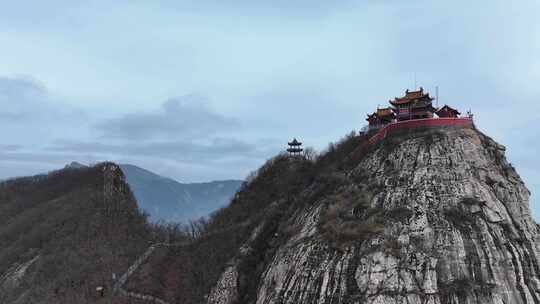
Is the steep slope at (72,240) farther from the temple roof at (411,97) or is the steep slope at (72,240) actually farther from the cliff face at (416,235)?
the temple roof at (411,97)

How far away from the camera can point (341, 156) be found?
74.1 metres

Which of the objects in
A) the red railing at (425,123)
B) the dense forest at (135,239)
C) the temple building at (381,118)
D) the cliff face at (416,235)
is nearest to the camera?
the cliff face at (416,235)

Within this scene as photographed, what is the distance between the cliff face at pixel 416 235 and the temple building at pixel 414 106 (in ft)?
17.1

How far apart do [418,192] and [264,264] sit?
23.3m

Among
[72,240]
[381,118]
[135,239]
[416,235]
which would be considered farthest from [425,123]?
[72,240]

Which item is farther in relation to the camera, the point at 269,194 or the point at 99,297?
the point at 269,194

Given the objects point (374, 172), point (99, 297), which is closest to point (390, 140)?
point (374, 172)

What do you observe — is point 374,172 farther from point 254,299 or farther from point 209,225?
point 209,225

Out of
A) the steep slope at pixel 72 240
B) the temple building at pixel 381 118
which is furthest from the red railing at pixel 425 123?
the steep slope at pixel 72 240

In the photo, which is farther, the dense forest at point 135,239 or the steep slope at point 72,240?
the steep slope at point 72,240

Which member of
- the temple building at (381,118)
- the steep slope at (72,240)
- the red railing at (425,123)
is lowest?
the steep slope at (72,240)

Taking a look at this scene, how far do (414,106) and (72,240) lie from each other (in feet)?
221

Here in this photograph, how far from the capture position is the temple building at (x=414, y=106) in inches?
2685

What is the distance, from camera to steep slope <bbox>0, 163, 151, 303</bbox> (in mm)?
75562
